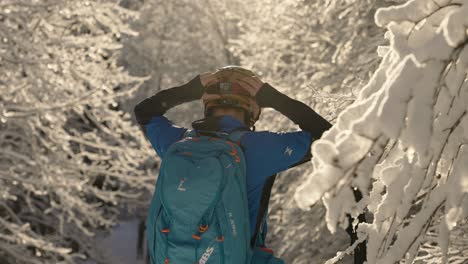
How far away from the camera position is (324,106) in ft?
23.2

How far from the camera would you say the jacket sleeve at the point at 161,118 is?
9.88 ft

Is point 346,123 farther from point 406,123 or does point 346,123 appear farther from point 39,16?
point 39,16

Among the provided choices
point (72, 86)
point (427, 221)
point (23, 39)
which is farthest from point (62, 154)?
point (427, 221)


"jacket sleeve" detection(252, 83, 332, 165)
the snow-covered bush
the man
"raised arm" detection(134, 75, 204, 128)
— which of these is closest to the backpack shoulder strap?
the man

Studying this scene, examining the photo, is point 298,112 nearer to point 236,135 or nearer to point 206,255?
point 236,135

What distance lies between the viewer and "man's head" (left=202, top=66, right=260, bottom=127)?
2.71 meters

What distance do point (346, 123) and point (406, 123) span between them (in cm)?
12

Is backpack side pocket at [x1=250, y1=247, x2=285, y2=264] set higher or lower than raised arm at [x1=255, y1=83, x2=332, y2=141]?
lower

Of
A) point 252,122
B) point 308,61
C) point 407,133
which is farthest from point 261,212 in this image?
point 308,61

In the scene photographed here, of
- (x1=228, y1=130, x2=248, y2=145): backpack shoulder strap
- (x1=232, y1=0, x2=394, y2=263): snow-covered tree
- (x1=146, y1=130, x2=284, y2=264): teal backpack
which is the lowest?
(x1=232, y1=0, x2=394, y2=263): snow-covered tree

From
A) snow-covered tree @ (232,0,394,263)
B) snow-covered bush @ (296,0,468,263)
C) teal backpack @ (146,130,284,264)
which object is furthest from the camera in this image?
snow-covered tree @ (232,0,394,263)

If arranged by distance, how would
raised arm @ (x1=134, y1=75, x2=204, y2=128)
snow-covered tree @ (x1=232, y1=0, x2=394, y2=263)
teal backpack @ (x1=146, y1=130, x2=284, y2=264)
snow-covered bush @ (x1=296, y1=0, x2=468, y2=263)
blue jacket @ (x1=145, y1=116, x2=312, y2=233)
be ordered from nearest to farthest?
snow-covered bush @ (x1=296, y1=0, x2=468, y2=263), teal backpack @ (x1=146, y1=130, x2=284, y2=264), blue jacket @ (x1=145, y1=116, x2=312, y2=233), raised arm @ (x1=134, y1=75, x2=204, y2=128), snow-covered tree @ (x1=232, y1=0, x2=394, y2=263)

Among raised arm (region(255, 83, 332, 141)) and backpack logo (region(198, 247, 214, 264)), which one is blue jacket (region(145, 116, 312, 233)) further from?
backpack logo (region(198, 247, 214, 264))

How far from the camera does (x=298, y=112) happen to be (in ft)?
8.61
